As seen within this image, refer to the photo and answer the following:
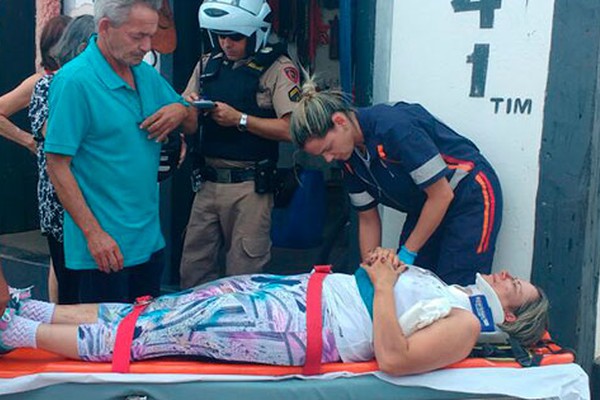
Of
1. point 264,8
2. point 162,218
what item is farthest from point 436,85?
point 162,218

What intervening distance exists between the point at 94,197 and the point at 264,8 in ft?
4.55

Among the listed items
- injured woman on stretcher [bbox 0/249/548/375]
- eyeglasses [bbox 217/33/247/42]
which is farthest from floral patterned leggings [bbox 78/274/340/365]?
eyeglasses [bbox 217/33/247/42]

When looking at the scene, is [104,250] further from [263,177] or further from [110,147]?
[263,177]

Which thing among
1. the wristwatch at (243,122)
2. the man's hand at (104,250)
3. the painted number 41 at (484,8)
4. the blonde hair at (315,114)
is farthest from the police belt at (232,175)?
the painted number 41 at (484,8)

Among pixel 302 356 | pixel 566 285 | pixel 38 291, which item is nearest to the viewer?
pixel 302 356

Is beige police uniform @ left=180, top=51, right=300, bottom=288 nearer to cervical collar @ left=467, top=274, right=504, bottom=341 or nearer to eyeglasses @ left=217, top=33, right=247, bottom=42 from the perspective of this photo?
eyeglasses @ left=217, top=33, right=247, bottom=42

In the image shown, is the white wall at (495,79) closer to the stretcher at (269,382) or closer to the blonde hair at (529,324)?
the blonde hair at (529,324)

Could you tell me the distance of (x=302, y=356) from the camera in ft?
8.73

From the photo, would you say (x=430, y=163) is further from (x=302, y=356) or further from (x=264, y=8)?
(x=264, y=8)

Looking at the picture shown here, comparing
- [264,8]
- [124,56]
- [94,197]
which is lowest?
[94,197]

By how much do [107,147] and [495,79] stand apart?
5.50 feet

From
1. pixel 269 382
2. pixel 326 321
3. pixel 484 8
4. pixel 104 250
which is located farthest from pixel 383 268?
pixel 484 8

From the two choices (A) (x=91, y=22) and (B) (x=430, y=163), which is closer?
(B) (x=430, y=163)

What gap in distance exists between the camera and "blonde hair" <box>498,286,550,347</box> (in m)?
2.85
